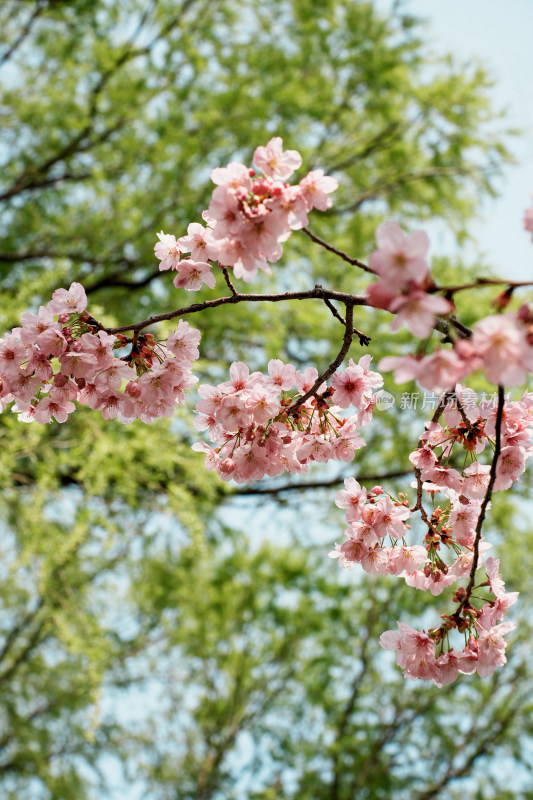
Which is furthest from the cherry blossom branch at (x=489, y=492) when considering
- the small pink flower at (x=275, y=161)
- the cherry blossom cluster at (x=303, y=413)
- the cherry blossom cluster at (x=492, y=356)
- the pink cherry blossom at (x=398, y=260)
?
the small pink flower at (x=275, y=161)

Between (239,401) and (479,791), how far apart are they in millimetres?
6981

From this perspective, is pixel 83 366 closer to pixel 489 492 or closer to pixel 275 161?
pixel 275 161

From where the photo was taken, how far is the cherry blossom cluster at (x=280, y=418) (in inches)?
57.7

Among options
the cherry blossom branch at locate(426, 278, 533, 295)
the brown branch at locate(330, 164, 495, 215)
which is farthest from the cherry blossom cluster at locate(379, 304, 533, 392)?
the brown branch at locate(330, 164, 495, 215)

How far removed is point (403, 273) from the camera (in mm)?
918

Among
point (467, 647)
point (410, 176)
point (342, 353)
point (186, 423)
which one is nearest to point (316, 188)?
point (342, 353)

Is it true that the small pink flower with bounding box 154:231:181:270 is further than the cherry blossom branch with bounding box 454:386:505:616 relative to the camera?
Yes

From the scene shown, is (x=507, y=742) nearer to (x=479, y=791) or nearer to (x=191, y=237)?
(x=479, y=791)

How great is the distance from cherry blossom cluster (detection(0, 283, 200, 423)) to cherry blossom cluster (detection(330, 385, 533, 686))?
0.52 m

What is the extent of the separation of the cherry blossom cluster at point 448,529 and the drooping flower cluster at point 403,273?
0.56m

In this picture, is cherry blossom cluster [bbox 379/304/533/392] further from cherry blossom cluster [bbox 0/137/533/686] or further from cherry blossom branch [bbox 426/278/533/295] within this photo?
cherry blossom cluster [bbox 0/137/533/686]

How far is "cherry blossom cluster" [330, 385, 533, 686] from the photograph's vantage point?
1446 millimetres

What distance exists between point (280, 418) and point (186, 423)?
2870 millimetres

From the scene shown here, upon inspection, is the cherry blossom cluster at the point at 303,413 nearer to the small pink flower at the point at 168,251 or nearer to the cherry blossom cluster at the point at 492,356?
the small pink flower at the point at 168,251
